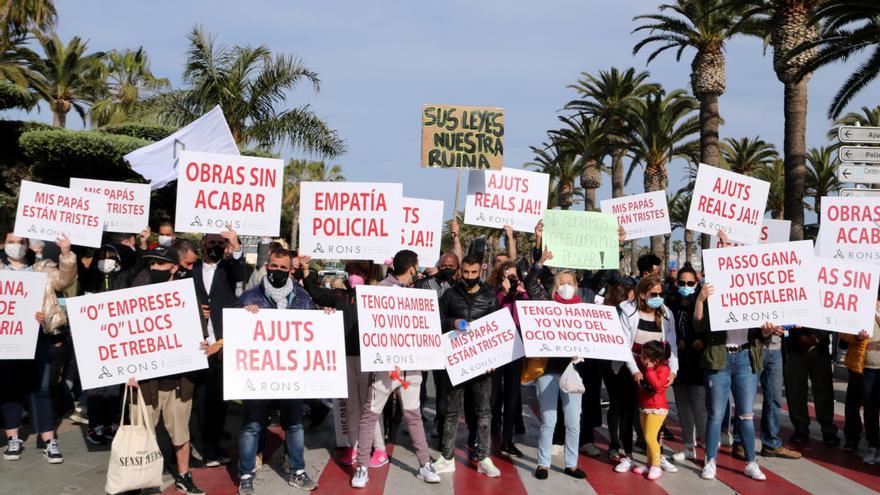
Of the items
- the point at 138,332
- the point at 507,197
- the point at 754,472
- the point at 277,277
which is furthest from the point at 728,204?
the point at 138,332

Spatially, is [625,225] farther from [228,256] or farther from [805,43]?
[805,43]

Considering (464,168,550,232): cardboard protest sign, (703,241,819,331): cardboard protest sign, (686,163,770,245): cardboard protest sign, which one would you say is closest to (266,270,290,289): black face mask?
(464,168,550,232): cardboard protest sign

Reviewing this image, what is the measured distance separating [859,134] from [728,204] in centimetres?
417

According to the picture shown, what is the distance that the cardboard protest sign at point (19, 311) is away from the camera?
21.0ft

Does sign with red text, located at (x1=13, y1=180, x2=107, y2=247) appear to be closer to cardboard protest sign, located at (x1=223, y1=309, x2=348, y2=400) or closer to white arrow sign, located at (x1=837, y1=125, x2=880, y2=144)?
cardboard protest sign, located at (x1=223, y1=309, x2=348, y2=400)

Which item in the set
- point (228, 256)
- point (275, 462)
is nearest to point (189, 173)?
point (228, 256)

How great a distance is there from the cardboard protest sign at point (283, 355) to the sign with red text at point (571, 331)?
175 cm

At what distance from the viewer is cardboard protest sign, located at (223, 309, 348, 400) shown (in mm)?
5652

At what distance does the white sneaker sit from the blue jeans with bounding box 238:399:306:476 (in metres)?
3.99

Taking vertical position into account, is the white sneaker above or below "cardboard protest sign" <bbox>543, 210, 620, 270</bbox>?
below

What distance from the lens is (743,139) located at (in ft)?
127

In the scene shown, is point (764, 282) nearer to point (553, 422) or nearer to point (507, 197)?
point (553, 422)

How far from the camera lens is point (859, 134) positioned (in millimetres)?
10867

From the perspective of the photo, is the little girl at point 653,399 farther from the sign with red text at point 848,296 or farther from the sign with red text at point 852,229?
the sign with red text at point 852,229
